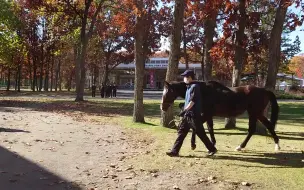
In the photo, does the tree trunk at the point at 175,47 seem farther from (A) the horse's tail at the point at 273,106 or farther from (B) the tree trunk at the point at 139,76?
(A) the horse's tail at the point at 273,106

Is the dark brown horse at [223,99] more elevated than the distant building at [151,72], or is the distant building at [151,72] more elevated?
the distant building at [151,72]

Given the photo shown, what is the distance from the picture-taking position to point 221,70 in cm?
5572

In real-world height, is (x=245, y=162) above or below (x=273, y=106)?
below

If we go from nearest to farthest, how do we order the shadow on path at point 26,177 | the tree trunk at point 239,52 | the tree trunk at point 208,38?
the shadow on path at point 26,177
the tree trunk at point 239,52
the tree trunk at point 208,38

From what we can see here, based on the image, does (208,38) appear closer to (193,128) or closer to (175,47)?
(175,47)

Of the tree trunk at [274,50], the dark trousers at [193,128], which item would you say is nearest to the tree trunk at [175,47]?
the tree trunk at [274,50]

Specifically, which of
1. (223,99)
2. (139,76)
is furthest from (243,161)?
(139,76)

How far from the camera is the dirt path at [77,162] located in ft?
21.6

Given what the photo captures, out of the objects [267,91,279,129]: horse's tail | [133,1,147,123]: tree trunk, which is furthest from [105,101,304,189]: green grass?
[133,1,147,123]: tree trunk

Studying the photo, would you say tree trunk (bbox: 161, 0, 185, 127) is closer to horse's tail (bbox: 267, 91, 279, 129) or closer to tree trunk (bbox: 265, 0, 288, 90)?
tree trunk (bbox: 265, 0, 288, 90)

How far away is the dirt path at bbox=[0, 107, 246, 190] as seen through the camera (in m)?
6.58

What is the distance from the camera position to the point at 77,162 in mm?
Result: 8305

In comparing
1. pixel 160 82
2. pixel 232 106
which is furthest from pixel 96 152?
pixel 160 82

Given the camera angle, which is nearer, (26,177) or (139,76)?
(26,177)
